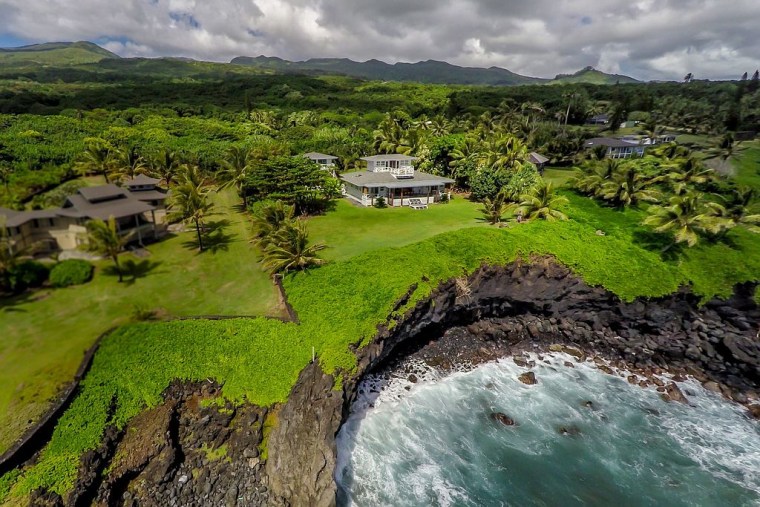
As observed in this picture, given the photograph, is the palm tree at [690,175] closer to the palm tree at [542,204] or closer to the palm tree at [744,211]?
the palm tree at [744,211]

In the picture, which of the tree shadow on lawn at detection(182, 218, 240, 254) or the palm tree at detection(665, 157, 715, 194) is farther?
the palm tree at detection(665, 157, 715, 194)

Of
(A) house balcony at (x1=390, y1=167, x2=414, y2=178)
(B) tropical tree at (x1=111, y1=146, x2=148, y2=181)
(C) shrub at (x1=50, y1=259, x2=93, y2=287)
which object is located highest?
(B) tropical tree at (x1=111, y1=146, x2=148, y2=181)

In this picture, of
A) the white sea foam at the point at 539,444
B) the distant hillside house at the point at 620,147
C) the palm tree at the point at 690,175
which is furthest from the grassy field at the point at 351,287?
the distant hillside house at the point at 620,147

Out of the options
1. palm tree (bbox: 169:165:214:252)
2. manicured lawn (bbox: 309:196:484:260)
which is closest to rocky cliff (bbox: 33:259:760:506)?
manicured lawn (bbox: 309:196:484:260)

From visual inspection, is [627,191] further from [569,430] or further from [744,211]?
[569,430]

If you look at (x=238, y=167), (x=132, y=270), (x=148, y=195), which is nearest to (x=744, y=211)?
(x=238, y=167)

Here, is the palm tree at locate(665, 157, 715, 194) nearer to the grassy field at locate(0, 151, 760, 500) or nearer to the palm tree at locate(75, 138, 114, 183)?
the grassy field at locate(0, 151, 760, 500)

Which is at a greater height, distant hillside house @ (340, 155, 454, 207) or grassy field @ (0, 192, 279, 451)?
grassy field @ (0, 192, 279, 451)

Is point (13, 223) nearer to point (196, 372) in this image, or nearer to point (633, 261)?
point (196, 372)
